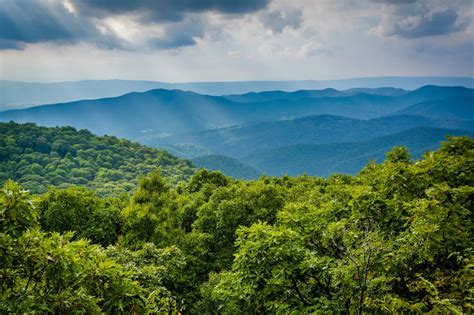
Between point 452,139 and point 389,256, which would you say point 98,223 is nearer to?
point 389,256

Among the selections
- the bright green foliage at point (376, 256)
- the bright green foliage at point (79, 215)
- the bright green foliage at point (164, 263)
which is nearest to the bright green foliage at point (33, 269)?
the bright green foliage at point (376, 256)

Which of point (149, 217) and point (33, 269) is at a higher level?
point (33, 269)

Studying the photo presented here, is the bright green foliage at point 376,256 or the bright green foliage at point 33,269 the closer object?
the bright green foliage at point 33,269

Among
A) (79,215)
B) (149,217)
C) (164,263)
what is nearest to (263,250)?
(164,263)

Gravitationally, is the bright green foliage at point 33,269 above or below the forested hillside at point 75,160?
above

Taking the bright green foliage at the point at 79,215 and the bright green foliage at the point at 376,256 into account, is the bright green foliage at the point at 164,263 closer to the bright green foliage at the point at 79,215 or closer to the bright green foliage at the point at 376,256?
the bright green foliage at the point at 79,215

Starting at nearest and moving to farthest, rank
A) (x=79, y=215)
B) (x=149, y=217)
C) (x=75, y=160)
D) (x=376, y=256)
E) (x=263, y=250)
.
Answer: (x=376, y=256)
(x=263, y=250)
(x=79, y=215)
(x=149, y=217)
(x=75, y=160)

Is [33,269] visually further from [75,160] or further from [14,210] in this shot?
[75,160]
